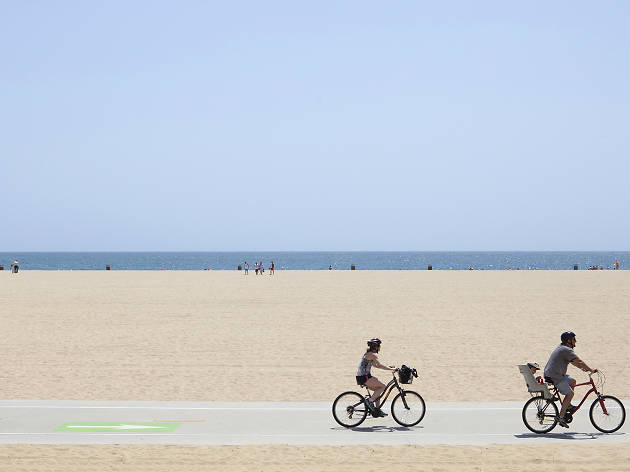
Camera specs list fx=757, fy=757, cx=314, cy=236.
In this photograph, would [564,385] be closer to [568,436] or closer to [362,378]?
[568,436]

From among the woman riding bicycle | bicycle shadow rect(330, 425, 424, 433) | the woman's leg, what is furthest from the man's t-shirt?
the woman's leg

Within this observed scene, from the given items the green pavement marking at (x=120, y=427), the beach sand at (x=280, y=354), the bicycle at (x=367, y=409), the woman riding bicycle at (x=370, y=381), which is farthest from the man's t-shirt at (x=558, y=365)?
the green pavement marking at (x=120, y=427)

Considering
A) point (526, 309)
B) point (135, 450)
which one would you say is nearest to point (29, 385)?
point (135, 450)

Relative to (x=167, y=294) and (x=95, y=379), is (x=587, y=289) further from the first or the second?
(x=95, y=379)

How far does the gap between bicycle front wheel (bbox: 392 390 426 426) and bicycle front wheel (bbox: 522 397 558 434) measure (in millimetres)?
1459

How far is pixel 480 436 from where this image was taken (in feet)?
33.8

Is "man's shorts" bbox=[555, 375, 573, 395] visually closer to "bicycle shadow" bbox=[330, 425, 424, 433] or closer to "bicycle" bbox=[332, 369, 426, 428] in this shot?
"bicycle" bbox=[332, 369, 426, 428]

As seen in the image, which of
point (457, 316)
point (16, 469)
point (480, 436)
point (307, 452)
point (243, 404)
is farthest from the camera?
point (457, 316)

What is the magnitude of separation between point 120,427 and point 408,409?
13.6 feet

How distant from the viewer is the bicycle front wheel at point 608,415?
1048 cm

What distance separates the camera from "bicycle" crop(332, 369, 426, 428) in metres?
10.8

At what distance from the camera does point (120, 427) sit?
10.9 meters

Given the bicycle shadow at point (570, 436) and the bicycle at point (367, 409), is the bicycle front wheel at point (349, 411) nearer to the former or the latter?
the bicycle at point (367, 409)

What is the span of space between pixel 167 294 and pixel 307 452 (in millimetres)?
34091
